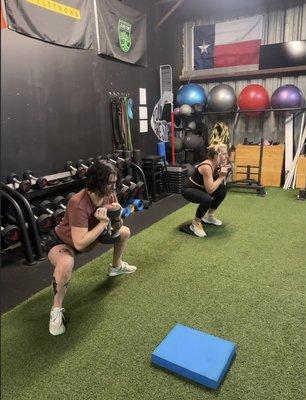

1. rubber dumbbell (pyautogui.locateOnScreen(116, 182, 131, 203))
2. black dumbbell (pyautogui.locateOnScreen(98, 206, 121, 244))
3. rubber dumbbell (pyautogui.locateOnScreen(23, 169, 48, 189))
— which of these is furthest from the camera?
rubber dumbbell (pyautogui.locateOnScreen(116, 182, 131, 203))

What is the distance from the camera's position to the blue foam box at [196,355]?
5.02 feet

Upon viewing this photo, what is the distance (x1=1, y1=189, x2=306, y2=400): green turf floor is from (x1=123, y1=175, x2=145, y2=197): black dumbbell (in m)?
1.10

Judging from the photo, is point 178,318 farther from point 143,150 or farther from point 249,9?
point 249,9

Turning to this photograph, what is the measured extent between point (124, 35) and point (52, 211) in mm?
2971

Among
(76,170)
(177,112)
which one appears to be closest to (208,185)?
(76,170)

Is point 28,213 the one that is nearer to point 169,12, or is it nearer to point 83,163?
point 83,163

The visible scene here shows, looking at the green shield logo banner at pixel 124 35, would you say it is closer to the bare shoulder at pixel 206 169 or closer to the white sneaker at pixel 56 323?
the bare shoulder at pixel 206 169

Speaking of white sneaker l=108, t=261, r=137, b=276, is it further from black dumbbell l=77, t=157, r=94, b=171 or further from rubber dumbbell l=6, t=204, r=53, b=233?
black dumbbell l=77, t=157, r=94, b=171

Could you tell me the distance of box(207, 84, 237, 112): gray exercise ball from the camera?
536 centimetres

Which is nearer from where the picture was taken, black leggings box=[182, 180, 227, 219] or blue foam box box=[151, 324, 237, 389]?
blue foam box box=[151, 324, 237, 389]

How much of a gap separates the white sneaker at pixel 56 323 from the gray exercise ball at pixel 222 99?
456 cm

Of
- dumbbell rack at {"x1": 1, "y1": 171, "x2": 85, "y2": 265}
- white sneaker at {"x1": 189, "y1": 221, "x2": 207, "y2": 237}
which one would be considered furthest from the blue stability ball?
dumbbell rack at {"x1": 1, "y1": 171, "x2": 85, "y2": 265}

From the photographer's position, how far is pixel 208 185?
10.5ft

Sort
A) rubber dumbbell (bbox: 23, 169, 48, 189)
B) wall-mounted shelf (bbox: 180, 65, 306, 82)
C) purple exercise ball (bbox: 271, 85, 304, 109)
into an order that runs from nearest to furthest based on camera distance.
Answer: rubber dumbbell (bbox: 23, 169, 48, 189) < purple exercise ball (bbox: 271, 85, 304, 109) < wall-mounted shelf (bbox: 180, 65, 306, 82)
